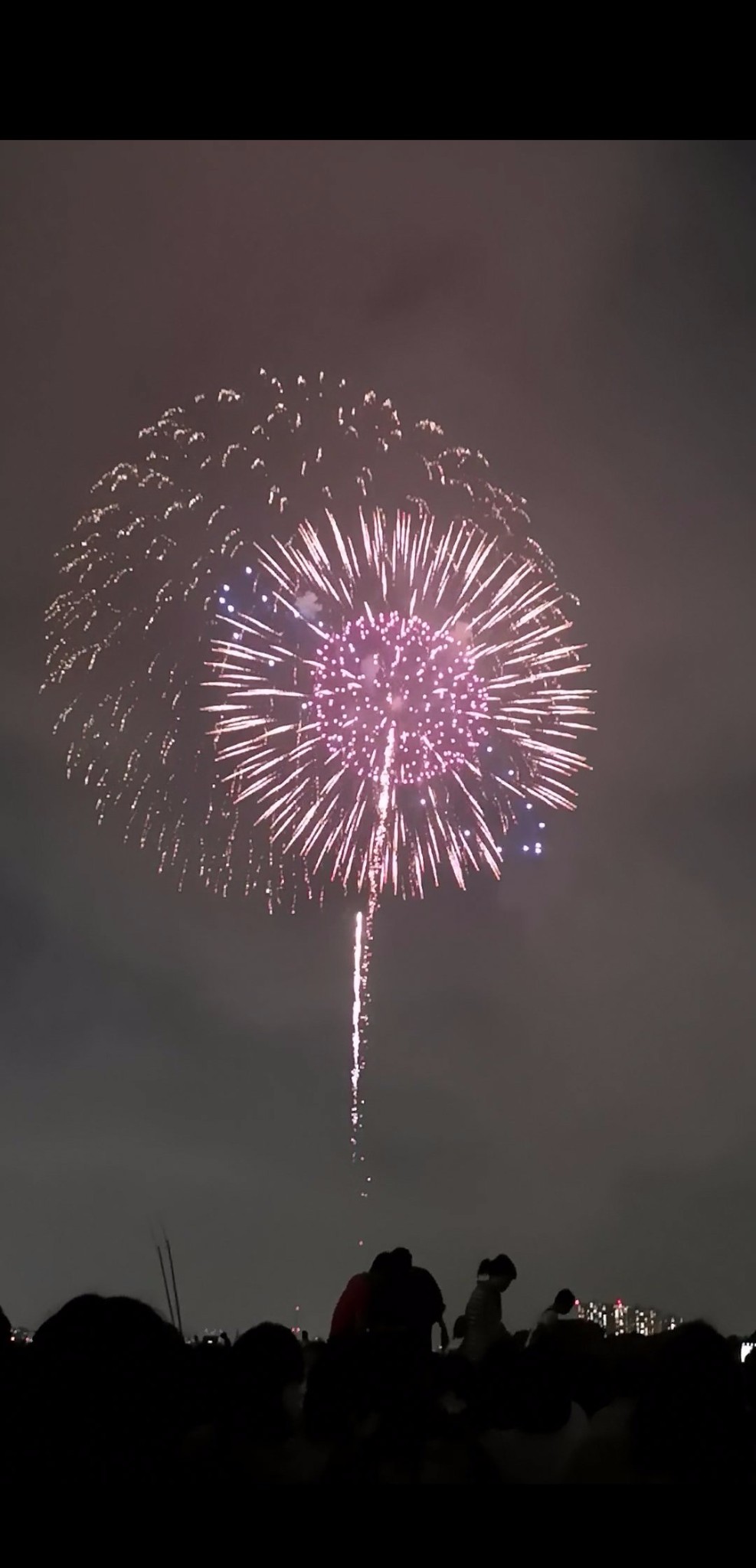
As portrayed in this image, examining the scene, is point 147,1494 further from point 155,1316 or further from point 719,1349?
point 719,1349

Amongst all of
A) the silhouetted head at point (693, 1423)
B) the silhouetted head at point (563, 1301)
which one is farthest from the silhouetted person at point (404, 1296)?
the silhouetted head at point (693, 1423)

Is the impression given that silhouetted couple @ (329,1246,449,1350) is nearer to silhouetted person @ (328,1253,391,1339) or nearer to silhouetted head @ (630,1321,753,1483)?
silhouetted person @ (328,1253,391,1339)

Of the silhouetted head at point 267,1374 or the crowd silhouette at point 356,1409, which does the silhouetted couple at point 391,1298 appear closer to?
the crowd silhouette at point 356,1409

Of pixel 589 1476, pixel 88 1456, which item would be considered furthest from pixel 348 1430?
pixel 88 1456

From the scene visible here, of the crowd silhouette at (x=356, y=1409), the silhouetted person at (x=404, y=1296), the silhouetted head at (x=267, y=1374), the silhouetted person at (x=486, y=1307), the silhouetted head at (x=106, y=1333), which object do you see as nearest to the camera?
the crowd silhouette at (x=356, y=1409)

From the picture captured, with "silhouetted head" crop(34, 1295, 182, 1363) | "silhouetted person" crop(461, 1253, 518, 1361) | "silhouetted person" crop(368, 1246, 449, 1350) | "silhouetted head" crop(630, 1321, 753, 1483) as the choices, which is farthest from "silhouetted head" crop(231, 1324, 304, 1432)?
"silhouetted person" crop(461, 1253, 518, 1361)
